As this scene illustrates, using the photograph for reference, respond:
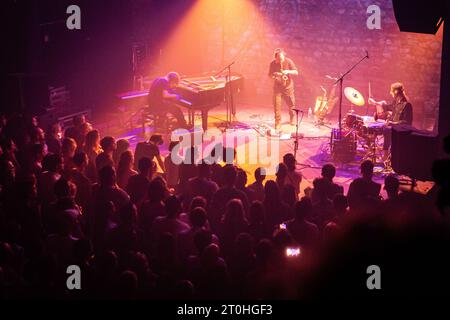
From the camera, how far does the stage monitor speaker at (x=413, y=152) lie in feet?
27.2

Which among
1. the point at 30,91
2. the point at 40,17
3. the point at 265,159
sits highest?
the point at 40,17

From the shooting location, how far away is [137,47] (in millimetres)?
14336

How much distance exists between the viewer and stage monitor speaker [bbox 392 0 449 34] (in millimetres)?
7293

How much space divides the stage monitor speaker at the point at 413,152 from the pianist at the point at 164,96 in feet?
18.0

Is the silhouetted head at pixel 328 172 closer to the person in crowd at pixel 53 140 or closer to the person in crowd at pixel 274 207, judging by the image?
the person in crowd at pixel 274 207

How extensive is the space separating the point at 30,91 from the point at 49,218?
622 centimetres

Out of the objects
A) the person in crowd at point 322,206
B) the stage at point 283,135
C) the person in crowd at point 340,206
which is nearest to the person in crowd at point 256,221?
the person in crowd at point 322,206

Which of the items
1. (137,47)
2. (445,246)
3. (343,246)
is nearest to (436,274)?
(445,246)

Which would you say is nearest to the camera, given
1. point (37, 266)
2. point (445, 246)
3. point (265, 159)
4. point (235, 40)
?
point (37, 266)

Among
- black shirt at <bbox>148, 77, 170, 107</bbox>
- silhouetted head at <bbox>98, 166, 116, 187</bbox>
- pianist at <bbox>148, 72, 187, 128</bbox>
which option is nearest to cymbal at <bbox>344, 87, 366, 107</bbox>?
pianist at <bbox>148, 72, 187, 128</bbox>

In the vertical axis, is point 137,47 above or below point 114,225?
→ above

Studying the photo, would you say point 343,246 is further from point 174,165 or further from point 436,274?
point 174,165

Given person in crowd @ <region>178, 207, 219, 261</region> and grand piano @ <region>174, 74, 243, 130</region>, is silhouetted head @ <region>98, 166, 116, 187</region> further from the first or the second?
grand piano @ <region>174, 74, 243, 130</region>

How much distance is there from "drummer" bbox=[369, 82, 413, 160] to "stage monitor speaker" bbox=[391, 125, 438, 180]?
174cm
